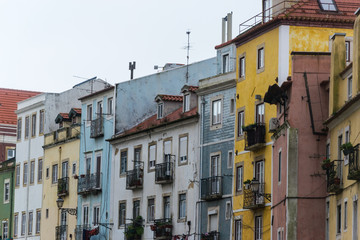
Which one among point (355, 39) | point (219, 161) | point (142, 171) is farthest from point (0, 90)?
point (355, 39)

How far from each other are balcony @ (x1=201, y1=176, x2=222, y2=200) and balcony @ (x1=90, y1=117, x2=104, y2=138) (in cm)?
1567

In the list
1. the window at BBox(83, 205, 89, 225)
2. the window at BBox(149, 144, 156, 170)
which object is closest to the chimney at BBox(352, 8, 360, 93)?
the window at BBox(149, 144, 156, 170)

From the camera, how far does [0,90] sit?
117 m

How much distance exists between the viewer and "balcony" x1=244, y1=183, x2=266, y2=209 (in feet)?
209

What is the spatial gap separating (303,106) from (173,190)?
62.1 ft

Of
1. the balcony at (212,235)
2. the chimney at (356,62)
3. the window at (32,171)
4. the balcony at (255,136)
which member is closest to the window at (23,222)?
the window at (32,171)

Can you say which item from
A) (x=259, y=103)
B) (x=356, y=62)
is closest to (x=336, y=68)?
(x=356, y=62)

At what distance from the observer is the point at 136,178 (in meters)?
78.9

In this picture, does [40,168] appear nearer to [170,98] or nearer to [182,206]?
[170,98]

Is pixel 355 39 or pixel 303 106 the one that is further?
pixel 303 106

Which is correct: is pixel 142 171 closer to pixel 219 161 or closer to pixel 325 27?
pixel 219 161

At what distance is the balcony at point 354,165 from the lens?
48531 mm

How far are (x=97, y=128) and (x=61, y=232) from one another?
8906mm

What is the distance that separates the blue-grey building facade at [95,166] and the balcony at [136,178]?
4.19m
